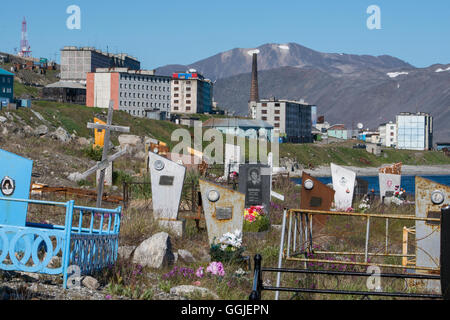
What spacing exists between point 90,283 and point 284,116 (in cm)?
13448

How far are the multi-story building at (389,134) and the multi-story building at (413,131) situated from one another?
4717 millimetres

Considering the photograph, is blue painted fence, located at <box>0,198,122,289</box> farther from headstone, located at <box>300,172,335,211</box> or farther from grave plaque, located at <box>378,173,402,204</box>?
grave plaque, located at <box>378,173,402,204</box>

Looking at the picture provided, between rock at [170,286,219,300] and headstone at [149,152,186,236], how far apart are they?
6.58 metres

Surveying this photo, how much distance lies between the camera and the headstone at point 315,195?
20.9m

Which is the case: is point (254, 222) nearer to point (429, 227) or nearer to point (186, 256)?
point (186, 256)

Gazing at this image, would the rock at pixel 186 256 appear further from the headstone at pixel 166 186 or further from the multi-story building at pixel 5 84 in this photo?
the multi-story building at pixel 5 84

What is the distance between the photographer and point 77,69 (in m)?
144

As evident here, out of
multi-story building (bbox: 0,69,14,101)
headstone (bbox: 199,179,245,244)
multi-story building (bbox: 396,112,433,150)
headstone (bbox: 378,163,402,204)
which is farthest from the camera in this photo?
multi-story building (bbox: 396,112,433,150)

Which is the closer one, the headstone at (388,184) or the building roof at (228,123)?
the headstone at (388,184)

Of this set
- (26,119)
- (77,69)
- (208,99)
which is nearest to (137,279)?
(26,119)

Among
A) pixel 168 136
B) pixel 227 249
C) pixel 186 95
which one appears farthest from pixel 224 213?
pixel 186 95

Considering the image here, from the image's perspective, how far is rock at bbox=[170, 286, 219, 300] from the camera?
9.52 m

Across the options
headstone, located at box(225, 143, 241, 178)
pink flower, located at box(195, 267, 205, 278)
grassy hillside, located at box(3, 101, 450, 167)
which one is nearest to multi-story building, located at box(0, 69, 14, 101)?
grassy hillside, located at box(3, 101, 450, 167)

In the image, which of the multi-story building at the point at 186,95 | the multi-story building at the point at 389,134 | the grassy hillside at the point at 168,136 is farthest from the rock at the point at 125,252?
Answer: the multi-story building at the point at 389,134
